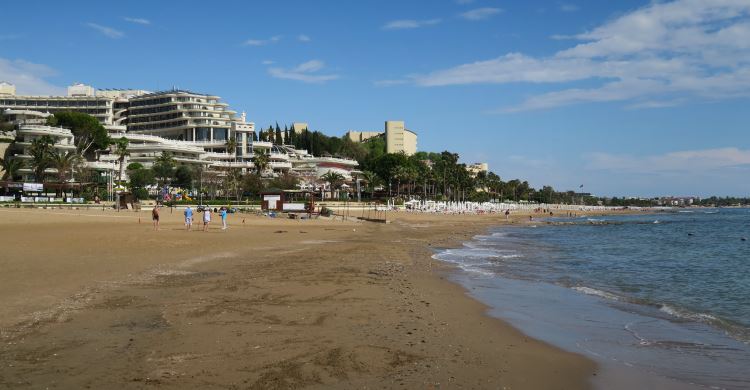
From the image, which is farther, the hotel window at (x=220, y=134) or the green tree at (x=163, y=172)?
the hotel window at (x=220, y=134)

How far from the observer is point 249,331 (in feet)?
30.2

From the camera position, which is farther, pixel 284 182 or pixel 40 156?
pixel 284 182

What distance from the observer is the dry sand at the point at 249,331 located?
7.03 m

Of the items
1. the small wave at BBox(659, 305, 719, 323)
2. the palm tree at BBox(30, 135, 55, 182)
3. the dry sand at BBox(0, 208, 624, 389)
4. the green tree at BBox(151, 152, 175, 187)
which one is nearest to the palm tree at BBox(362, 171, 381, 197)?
the green tree at BBox(151, 152, 175, 187)

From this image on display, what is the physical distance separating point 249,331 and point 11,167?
266 feet

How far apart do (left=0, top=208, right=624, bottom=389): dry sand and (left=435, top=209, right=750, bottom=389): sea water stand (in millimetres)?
964

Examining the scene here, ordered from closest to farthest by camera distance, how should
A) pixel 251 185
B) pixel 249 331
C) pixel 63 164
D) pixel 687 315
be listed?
pixel 249 331
pixel 687 315
pixel 63 164
pixel 251 185

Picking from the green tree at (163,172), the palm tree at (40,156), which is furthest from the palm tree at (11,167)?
the green tree at (163,172)

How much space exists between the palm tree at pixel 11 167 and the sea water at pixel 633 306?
7056 cm

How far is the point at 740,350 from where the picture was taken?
9.95 meters

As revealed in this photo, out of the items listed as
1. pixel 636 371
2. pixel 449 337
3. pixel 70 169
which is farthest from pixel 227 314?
pixel 70 169

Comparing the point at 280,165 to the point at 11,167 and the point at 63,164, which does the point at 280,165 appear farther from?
the point at 11,167

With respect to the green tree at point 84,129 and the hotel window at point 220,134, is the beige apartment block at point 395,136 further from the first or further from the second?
the green tree at point 84,129

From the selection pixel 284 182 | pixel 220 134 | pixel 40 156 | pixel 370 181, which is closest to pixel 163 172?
pixel 40 156
